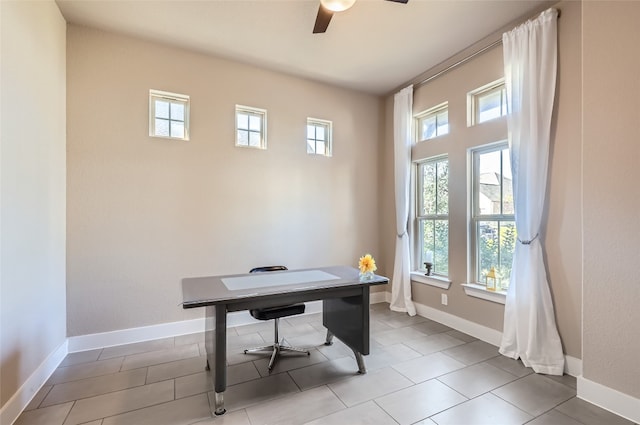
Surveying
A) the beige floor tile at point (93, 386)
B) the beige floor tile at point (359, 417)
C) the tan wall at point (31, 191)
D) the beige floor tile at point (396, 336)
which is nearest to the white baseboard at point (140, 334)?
the tan wall at point (31, 191)

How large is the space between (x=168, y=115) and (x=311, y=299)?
2.57m

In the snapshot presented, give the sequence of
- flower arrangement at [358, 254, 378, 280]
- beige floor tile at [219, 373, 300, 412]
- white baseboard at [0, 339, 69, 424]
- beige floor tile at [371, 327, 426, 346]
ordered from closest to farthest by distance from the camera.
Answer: white baseboard at [0, 339, 69, 424]
beige floor tile at [219, 373, 300, 412]
flower arrangement at [358, 254, 378, 280]
beige floor tile at [371, 327, 426, 346]

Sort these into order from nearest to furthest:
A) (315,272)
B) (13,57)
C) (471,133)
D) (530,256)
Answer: (13,57)
(530,256)
(315,272)
(471,133)

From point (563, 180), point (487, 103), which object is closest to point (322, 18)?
point (487, 103)

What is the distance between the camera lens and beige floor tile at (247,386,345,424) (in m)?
1.81

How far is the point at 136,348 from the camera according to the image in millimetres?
2820

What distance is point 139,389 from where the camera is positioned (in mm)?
2129

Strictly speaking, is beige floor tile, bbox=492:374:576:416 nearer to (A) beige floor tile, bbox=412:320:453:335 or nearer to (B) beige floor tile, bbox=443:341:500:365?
(B) beige floor tile, bbox=443:341:500:365

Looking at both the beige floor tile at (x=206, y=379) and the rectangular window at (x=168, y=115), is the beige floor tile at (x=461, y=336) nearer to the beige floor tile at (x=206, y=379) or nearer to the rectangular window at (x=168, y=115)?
the beige floor tile at (x=206, y=379)

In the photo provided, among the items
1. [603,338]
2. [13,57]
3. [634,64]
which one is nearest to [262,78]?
[13,57]

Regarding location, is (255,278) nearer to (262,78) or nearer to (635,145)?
(262,78)

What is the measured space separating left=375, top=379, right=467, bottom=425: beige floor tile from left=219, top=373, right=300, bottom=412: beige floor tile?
678 millimetres

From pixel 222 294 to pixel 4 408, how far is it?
1391 mm

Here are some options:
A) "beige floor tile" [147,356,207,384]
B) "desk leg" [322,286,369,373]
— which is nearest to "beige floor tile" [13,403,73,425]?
"beige floor tile" [147,356,207,384]
